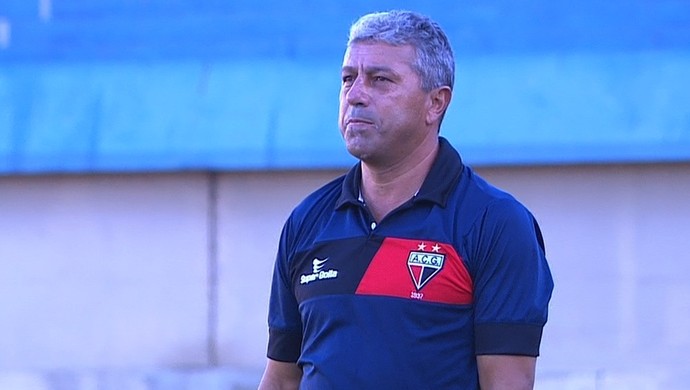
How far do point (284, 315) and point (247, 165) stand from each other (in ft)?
8.95

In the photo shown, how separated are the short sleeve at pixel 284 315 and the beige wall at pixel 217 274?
2.68 meters

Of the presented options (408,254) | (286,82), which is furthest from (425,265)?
(286,82)

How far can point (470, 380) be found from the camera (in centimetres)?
272

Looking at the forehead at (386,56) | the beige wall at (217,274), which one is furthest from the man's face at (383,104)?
the beige wall at (217,274)

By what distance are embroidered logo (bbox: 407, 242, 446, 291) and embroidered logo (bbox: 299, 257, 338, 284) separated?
0.19 m

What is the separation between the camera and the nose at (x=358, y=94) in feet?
9.23

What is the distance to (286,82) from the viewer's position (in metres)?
5.81

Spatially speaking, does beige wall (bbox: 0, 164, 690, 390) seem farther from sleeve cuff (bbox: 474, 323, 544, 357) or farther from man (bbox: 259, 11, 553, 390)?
sleeve cuff (bbox: 474, 323, 544, 357)

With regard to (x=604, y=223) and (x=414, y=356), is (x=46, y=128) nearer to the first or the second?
(x=604, y=223)

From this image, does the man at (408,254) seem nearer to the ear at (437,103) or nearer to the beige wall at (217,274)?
the ear at (437,103)

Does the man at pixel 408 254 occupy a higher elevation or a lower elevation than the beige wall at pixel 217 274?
A: higher

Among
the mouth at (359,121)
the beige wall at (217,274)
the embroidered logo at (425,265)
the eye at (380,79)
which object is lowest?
the beige wall at (217,274)

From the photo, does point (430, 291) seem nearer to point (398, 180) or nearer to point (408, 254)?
point (408, 254)

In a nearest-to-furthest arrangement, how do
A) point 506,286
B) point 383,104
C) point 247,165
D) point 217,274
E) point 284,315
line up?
point 506,286 → point 383,104 → point 284,315 → point 247,165 → point 217,274
